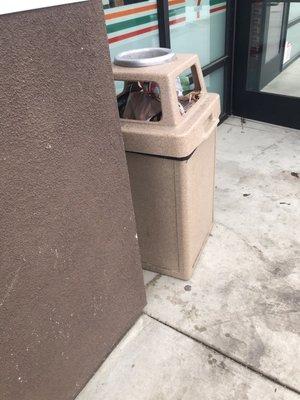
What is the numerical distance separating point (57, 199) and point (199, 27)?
241 cm

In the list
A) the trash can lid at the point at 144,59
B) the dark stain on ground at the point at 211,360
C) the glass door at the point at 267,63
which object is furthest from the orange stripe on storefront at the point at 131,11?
the dark stain on ground at the point at 211,360

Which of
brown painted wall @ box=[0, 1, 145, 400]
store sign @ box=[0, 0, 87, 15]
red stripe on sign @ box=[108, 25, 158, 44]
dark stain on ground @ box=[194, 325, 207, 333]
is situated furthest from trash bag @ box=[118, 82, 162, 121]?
dark stain on ground @ box=[194, 325, 207, 333]

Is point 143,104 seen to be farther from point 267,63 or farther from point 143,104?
point 267,63

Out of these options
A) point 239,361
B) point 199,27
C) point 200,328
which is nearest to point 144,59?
point 200,328

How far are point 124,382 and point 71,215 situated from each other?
0.78 metres

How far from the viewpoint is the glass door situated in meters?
3.08

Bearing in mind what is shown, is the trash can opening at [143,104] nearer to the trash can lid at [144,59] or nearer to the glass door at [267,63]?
the trash can lid at [144,59]

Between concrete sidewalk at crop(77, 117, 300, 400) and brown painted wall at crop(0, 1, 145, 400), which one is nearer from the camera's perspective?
brown painted wall at crop(0, 1, 145, 400)

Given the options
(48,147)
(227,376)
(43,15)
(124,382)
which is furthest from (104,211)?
(227,376)

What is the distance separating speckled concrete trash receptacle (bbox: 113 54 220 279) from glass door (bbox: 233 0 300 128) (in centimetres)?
180

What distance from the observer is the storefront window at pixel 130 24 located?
2.00m

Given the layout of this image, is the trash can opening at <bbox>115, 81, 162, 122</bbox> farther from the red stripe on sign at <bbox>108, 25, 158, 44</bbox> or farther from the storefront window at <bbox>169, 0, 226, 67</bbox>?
the storefront window at <bbox>169, 0, 226, 67</bbox>

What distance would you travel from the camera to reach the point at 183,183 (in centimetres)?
147

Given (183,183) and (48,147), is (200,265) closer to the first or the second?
(183,183)
